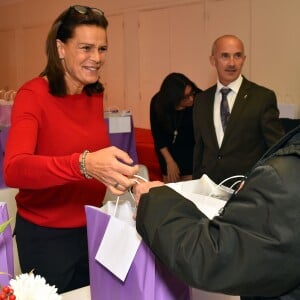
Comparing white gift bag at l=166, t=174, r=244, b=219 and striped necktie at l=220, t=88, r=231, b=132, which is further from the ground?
striped necktie at l=220, t=88, r=231, b=132

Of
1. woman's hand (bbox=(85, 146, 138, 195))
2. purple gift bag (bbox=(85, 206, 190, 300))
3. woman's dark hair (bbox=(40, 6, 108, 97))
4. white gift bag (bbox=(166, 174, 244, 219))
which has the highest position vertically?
woman's dark hair (bbox=(40, 6, 108, 97))

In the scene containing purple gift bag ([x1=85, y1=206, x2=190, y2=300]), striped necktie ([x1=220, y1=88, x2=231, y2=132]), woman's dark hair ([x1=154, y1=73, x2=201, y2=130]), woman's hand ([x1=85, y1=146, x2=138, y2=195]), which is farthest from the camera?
woman's dark hair ([x1=154, y1=73, x2=201, y2=130])

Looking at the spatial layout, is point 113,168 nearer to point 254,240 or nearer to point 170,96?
point 254,240

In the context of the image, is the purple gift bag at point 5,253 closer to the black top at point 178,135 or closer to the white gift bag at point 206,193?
the white gift bag at point 206,193

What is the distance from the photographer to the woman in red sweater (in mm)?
1476

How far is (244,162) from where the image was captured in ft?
8.87

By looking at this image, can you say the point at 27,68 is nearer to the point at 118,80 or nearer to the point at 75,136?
the point at 118,80

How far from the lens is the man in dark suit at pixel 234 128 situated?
270 centimetres

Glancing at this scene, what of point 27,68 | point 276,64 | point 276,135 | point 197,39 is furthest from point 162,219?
point 27,68

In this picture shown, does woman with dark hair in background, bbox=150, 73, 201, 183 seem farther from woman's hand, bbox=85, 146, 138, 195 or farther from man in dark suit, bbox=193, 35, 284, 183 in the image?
woman's hand, bbox=85, 146, 138, 195

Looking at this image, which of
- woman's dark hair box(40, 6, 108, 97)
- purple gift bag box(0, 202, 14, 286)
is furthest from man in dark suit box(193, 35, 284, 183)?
purple gift bag box(0, 202, 14, 286)

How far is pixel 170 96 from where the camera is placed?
135 inches

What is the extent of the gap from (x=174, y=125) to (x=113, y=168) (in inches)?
92.7

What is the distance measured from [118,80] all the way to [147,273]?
5.65 metres
